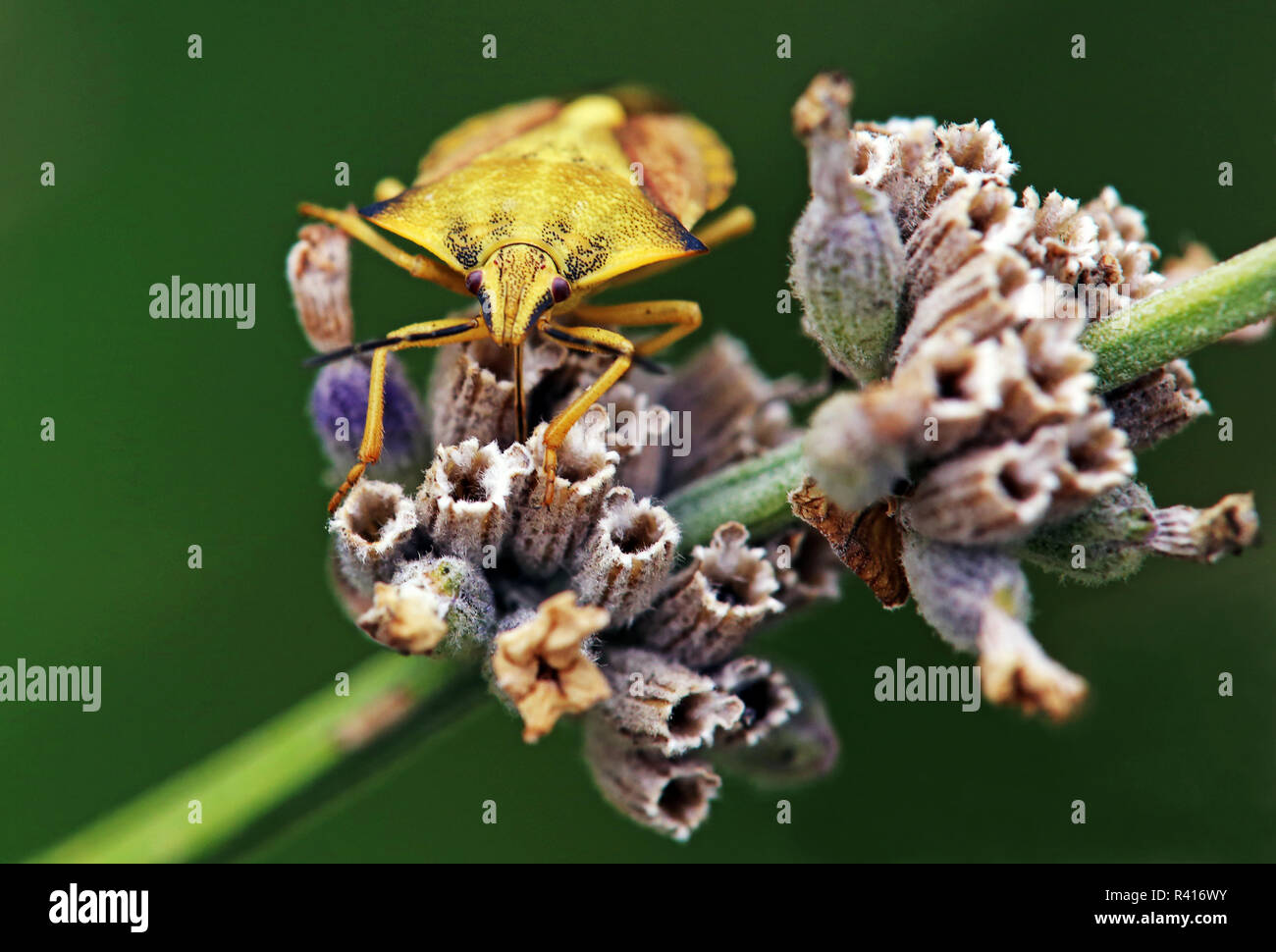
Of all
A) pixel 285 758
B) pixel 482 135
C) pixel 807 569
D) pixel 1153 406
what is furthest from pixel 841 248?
pixel 285 758

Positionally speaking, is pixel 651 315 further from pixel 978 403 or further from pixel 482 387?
pixel 978 403

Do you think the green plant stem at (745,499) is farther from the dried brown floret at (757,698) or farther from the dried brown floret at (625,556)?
the dried brown floret at (757,698)

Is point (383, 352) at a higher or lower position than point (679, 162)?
lower

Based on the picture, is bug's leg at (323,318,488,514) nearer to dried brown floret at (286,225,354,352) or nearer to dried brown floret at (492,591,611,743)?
dried brown floret at (286,225,354,352)

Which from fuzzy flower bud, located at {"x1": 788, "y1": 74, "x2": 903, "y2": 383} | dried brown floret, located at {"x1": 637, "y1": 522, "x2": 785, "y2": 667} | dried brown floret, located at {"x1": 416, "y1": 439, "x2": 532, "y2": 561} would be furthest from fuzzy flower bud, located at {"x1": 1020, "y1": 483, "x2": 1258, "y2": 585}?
dried brown floret, located at {"x1": 416, "y1": 439, "x2": 532, "y2": 561}

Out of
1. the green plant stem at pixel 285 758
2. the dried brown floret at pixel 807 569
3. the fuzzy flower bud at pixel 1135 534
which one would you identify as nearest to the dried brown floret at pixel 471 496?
the green plant stem at pixel 285 758
